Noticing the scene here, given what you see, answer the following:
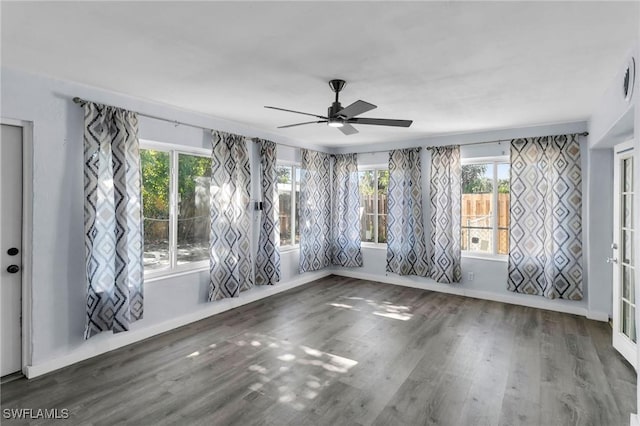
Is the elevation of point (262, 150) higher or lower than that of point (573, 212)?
higher

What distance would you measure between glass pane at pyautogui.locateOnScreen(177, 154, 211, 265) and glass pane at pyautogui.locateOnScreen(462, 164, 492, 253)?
3.82 meters

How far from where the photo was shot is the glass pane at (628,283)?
3.16 m

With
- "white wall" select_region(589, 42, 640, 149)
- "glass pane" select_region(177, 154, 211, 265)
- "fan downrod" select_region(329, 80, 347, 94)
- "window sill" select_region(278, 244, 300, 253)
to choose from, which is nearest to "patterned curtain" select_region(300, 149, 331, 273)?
"window sill" select_region(278, 244, 300, 253)

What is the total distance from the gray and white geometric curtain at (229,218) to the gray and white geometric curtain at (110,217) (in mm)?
973

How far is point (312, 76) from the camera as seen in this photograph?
9.23ft

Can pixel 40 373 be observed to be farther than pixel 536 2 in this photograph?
Yes

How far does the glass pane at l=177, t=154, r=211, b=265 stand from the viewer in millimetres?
4078

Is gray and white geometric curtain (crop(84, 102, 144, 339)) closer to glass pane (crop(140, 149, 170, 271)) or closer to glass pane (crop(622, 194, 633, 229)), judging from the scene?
glass pane (crop(140, 149, 170, 271))

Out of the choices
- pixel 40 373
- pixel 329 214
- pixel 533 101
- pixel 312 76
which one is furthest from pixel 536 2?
→ pixel 329 214

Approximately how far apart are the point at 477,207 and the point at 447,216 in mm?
495

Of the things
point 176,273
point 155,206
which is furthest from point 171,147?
point 176,273

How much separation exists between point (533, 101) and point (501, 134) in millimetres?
1434

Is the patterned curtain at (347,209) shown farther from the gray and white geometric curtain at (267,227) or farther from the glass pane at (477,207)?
the glass pane at (477,207)

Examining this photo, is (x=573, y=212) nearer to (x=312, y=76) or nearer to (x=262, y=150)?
(x=312, y=76)
